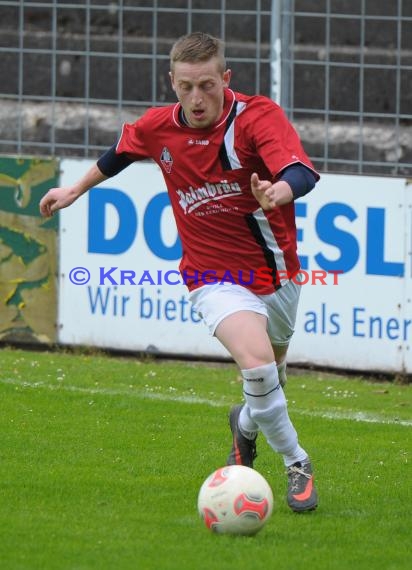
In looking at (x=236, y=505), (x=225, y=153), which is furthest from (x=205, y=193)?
(x=236, y=505)

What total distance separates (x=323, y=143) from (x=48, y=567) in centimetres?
670

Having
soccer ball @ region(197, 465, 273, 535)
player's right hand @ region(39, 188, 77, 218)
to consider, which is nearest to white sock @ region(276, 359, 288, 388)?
soccer ball @ region(197, 465, 273, 535)

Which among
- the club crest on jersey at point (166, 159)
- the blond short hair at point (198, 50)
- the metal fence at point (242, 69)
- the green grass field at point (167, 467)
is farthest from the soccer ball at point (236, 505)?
the metal fence at point (242, 69)

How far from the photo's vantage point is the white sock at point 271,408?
6.23 metres

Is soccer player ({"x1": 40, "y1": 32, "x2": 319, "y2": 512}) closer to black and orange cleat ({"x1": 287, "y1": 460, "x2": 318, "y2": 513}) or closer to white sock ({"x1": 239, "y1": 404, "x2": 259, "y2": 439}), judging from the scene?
black and orange cleat ({"x1": 287, "y1": 460, "x2": 318, "y2": 513})

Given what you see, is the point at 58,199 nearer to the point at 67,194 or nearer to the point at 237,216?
the point at 67,194

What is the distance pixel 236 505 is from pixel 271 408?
640 millimetres

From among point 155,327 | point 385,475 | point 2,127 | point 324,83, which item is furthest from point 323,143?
point 385,475

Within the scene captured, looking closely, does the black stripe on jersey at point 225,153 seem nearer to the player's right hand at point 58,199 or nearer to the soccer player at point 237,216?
the soccer player at point 237,216

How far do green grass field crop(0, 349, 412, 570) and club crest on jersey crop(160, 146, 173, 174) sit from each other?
1466 mm

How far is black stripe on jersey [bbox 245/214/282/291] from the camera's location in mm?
6496

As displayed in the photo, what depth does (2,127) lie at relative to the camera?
12.7 m

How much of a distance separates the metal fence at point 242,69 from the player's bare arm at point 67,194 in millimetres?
4254

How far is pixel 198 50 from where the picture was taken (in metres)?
6.26
